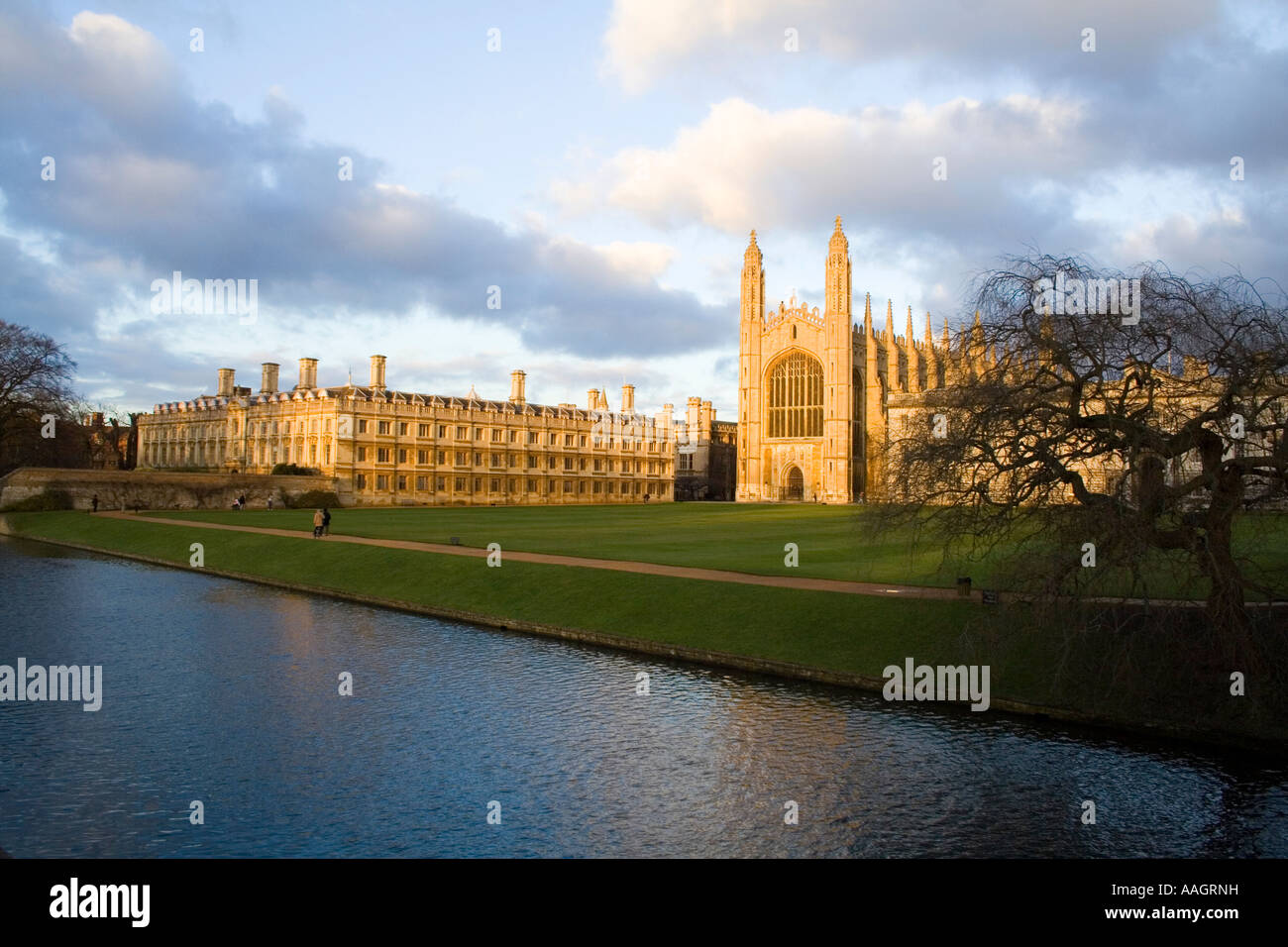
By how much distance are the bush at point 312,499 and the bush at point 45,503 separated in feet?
42.7

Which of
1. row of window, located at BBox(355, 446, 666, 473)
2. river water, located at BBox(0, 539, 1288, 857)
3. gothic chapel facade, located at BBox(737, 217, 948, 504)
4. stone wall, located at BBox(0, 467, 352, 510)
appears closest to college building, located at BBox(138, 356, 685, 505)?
row of window, located at BBox(355, 446, 666, 473)

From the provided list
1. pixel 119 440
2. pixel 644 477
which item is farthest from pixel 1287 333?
pixel 119 440

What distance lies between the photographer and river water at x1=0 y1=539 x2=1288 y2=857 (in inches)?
403

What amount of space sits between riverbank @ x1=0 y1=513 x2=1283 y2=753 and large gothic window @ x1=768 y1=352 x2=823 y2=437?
212 feet

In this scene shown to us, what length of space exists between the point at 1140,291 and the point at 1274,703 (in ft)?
19.7

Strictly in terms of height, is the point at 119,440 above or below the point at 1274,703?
above

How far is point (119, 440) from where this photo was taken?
108125 mm

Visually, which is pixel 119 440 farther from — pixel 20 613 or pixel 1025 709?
pixel 1025 709

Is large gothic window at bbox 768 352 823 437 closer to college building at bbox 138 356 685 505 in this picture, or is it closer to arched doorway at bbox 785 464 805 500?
arched doorway at bbox 785 464 805 500

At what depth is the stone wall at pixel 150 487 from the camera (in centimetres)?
5247

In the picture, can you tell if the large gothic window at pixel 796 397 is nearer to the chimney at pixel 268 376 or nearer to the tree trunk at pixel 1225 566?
the chimney at pixel 268 376
